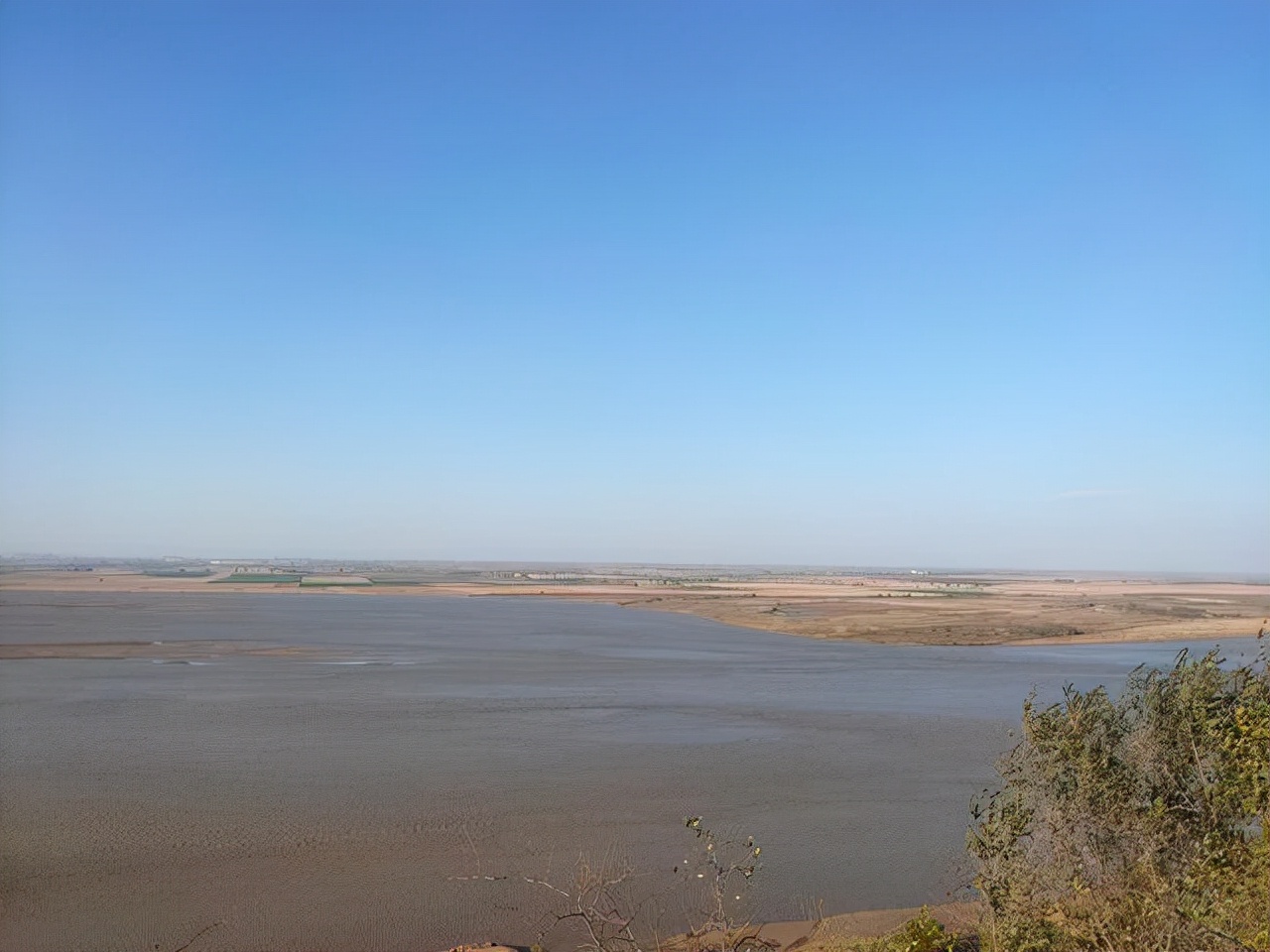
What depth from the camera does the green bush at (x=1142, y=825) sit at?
27.3 feet

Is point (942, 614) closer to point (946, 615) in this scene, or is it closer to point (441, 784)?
point (946, 615)

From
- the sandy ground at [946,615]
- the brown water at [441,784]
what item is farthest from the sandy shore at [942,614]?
the brown water at [441,784]

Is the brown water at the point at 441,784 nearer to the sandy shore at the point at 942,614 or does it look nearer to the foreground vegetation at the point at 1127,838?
the foreground vegetation at the point at 1127,838

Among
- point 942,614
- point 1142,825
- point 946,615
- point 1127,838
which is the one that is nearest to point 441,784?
point 1127,838

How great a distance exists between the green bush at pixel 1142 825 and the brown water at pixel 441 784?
3.58 m

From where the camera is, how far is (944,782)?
19.2 metres

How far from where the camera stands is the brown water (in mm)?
12695

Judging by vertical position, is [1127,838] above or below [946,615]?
above

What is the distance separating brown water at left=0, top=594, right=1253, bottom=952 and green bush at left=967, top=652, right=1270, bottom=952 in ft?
11.8

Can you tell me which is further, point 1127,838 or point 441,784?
point 441,784

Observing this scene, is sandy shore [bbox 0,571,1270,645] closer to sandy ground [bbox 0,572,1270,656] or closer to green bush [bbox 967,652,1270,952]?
sandy ground [bbox 0,572,1270,656]

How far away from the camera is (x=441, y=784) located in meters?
18.4

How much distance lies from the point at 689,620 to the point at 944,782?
148 feet

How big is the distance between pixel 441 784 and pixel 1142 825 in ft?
41.6
